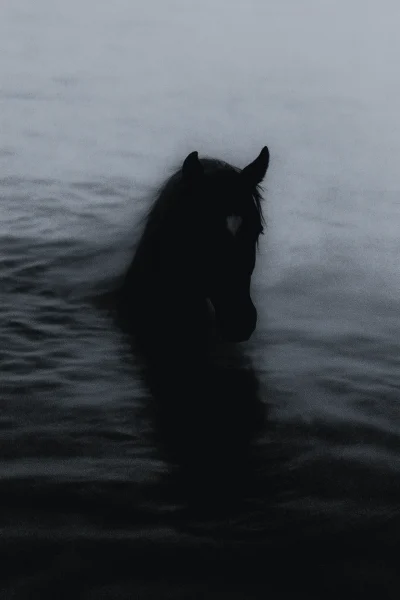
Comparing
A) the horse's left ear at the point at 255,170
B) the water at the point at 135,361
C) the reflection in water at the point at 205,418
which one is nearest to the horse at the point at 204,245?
the horse's left ear at the point at 255,170

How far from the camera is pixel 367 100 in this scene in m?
25.3

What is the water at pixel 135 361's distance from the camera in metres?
3.69

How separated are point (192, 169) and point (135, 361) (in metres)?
1.44

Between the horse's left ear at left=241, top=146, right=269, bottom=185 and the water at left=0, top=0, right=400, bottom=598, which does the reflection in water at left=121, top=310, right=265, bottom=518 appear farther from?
the horse's left ear at left=241, top=146, right=269, bottom=185

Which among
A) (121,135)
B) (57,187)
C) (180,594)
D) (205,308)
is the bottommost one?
(180,594)

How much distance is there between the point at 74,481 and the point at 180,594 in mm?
936

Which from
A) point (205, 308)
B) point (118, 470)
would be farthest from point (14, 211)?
point (118, 470)

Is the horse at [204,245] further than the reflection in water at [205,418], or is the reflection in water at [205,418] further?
the horse at [204,245]

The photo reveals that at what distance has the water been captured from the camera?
145 inches

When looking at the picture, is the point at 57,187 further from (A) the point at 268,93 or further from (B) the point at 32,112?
(A) the point at 268,93

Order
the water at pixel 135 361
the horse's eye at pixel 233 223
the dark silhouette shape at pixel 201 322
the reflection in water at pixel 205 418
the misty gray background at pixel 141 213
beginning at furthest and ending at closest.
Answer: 1. the horse's eye at pixel 233 223
2. the misty gray background at pixel 141 213
3. the dark silhouette shape at pixel 201 322
4. the reflection in water at pixel 205 418
5. the water at pixel 135 361

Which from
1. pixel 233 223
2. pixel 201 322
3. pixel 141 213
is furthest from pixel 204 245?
pixel 141 213

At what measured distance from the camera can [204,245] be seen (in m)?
5.16

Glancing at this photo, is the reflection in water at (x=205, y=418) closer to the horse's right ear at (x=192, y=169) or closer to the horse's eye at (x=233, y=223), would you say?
the horse's eye at (x=233, y=223)
